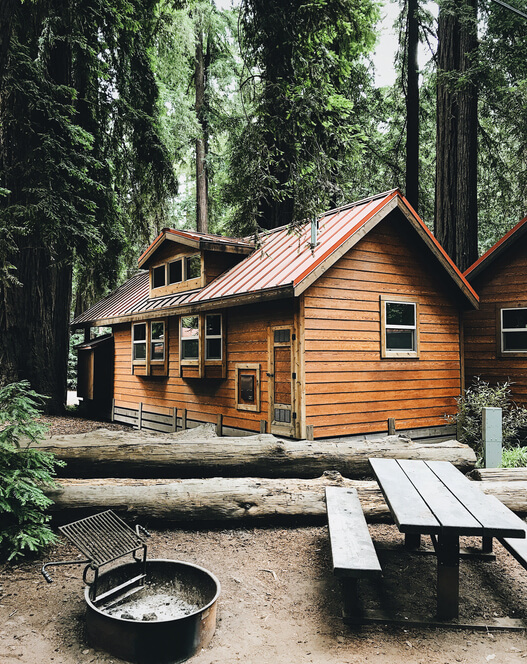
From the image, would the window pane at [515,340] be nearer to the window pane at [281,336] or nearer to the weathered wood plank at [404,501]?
the window pane at [281,336]

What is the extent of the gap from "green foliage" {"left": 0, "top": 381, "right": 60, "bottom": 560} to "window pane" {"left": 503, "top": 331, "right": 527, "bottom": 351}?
35.4 ft

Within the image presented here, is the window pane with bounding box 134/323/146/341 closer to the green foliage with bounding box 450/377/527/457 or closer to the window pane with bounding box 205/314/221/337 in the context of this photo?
the window pane with bounding box 205/314/221/337

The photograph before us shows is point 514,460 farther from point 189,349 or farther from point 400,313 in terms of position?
point 189,349

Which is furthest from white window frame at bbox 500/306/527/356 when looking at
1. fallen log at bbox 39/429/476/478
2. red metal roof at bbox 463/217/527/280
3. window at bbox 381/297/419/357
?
fallen log at bbox 39/429/476/478

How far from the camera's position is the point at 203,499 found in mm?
5566

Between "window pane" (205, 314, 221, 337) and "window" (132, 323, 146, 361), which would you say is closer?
"window pane" (205, 314, 221, 337)

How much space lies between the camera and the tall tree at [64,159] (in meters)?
7.44

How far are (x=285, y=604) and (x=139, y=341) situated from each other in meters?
12.3

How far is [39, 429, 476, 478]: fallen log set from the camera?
6.20 meters

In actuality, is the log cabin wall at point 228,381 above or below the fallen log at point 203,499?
above

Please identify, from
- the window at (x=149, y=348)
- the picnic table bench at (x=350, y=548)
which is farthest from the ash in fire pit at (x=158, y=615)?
the window at (x=149, y=348)

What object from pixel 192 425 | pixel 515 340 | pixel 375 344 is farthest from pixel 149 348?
pixel 515 340

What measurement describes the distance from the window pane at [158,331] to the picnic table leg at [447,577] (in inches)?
450

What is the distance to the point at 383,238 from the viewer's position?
11.0 m
